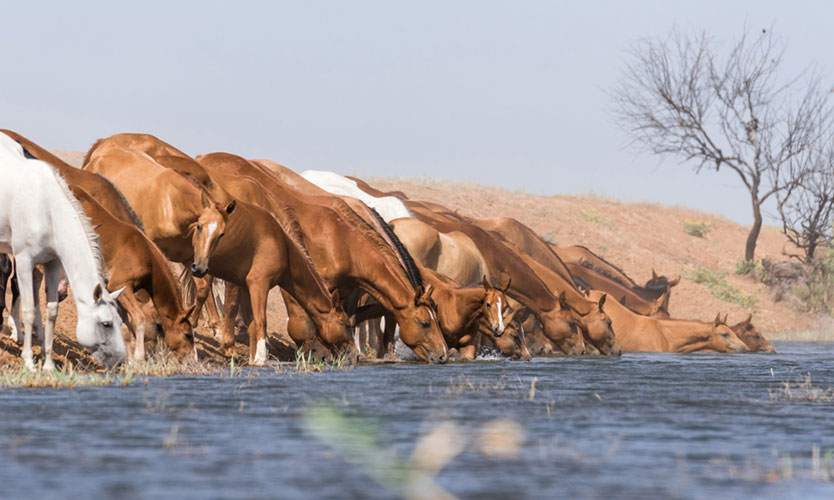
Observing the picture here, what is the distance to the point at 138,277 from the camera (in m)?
13.1

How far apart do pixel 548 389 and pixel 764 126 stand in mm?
39788

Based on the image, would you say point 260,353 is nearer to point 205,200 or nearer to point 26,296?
point 205,200

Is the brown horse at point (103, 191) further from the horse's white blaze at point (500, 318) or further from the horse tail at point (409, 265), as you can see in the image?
the horse's white blaze at point (500, 318)

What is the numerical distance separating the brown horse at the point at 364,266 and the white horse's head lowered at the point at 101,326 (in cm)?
454

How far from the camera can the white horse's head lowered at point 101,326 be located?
12.1 metres

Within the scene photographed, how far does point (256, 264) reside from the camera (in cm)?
1534

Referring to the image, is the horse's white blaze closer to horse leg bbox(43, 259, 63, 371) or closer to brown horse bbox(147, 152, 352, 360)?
brown horse bbox(147, 152, 352, 360)

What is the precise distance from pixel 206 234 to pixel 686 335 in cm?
1270

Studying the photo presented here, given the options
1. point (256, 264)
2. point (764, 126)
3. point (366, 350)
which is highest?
point (764, 126)

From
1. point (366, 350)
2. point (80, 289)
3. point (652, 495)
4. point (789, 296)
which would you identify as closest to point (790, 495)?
point (652, 495)

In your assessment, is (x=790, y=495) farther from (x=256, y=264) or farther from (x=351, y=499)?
(x=256, y=264)

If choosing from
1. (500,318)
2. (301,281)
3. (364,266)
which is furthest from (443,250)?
(301,281)

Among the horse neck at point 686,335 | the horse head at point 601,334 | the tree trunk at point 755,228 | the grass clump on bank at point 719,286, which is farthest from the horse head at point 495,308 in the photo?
the tree trunk at point 755,228

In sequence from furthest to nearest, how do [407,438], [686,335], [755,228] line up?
1. [755,228]
2. [686,335]
3. [407,438]
